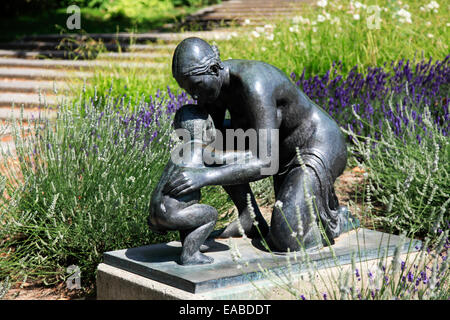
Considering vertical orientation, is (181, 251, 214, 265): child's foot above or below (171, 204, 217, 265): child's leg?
below

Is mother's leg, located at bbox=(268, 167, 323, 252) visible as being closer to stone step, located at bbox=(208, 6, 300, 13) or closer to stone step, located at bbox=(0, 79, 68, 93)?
stone step, located at bbox=(0, 79, 68, 93)

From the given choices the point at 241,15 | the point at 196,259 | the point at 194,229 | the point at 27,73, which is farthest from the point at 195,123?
the point at 241,15

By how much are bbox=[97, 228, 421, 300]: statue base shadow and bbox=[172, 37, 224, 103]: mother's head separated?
784mm

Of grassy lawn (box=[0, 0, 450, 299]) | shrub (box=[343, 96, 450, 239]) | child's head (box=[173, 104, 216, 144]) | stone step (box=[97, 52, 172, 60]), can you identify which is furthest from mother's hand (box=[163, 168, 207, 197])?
stone step (box=[97, 52, 172, 60])

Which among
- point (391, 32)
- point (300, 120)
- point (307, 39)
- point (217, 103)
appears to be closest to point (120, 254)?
point (217, 103)

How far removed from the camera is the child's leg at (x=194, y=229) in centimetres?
285

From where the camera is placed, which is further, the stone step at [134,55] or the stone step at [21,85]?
the stone step at [21,85]

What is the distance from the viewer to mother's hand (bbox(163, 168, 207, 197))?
9.23ft

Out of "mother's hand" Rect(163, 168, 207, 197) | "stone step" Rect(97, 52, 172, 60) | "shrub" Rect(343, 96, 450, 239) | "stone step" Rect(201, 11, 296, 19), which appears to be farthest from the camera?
"stone step" Rect(201, 11, 296, 19)

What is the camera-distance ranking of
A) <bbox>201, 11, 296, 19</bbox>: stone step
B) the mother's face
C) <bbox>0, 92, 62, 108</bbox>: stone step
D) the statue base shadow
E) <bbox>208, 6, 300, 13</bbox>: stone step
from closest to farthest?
the statue base shadow → the mother's face → <bbox>0, 92, 62, 108</bbox>: stone step → <bbox>201, 11, 296, 19</bbox>: stone step → <bbox>208, 6, 300, 13</bbox>: stone step

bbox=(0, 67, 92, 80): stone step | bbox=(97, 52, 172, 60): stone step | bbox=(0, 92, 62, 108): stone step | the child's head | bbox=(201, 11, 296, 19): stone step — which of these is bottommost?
bbox=(0, 92, 62, 108): stone step

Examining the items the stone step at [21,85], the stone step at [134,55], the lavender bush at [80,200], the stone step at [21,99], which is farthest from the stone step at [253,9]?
the lavender bush at [80,200]

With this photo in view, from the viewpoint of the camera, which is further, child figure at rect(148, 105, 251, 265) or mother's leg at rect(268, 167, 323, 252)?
mother's leg at rect(268, 167, 323, 252)

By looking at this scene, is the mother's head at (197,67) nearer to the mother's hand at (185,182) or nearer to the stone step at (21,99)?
the mother's hand at (185,182)
